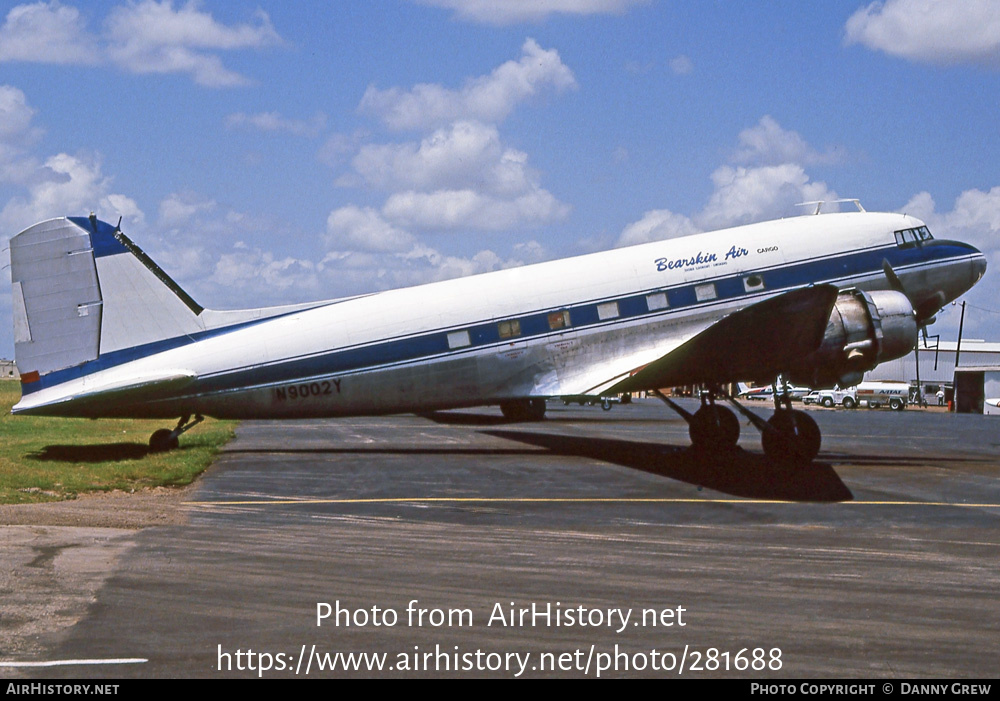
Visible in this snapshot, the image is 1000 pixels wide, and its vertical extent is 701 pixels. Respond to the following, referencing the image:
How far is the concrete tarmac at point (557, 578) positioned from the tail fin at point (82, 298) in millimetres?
3899

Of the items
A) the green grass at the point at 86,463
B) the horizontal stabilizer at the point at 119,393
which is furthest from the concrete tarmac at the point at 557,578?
the horizontal stabilizer at the point at 119,393

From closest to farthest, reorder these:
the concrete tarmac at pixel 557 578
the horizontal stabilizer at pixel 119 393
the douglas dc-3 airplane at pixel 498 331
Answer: the concrete tarmac at pixel 557 578
the horizontal stabilizer at pixel 119 393
the douglas dc-3 airplane at pixel 498 331

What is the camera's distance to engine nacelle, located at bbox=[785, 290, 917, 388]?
19.5 m

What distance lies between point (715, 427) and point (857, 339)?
4.95 m

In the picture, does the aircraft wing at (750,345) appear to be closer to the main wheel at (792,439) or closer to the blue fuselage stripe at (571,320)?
the main wheel at (792,439)

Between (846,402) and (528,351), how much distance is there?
243 ft

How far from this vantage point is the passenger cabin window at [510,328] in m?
22.5

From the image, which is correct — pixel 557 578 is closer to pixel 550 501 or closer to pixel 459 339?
pixel 550 501

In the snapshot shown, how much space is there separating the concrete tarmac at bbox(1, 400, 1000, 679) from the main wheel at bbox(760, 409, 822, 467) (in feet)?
2.10

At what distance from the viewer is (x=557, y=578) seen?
10180 mm

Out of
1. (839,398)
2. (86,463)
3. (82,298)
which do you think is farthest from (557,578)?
(839,398)

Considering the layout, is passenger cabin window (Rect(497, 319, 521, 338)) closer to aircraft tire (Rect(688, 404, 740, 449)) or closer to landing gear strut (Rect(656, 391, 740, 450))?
landing gear strut (Rect(656, 391, 740, 450))

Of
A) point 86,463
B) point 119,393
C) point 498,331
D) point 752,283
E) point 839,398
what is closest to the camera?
point 119,393

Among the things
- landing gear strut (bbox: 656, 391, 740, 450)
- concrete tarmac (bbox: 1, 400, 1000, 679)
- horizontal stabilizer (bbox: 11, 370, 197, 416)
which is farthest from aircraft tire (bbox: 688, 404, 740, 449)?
horizontal stabilizer (bbox: 11, 370, 197, 416)
